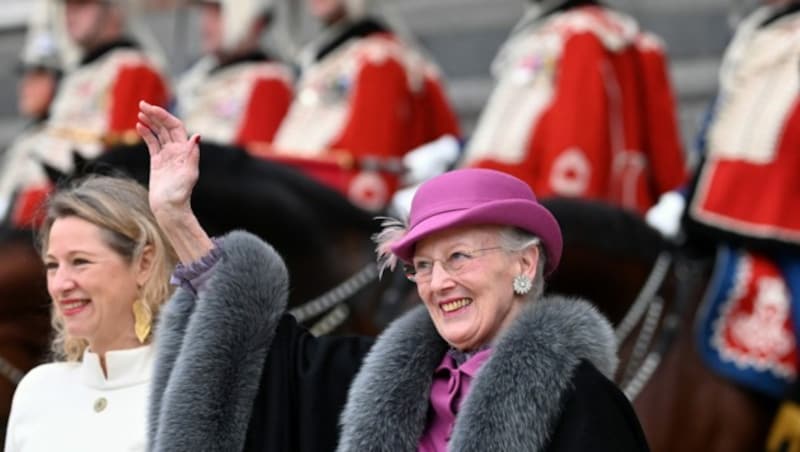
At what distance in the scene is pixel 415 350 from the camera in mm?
2643

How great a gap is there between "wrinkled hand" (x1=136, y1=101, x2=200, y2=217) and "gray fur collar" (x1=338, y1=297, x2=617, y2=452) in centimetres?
42

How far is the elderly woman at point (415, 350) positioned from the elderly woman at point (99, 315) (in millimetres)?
130

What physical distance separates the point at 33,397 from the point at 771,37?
293 cm

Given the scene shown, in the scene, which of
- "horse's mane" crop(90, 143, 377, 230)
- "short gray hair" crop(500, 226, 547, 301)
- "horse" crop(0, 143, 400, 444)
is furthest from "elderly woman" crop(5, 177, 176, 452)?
"horse" crop(0, 143, 400, 444)

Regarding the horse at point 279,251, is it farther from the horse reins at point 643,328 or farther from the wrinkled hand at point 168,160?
the wrinkled hand at point 168,160

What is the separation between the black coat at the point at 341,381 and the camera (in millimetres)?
2428

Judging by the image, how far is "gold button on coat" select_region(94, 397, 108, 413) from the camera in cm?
286

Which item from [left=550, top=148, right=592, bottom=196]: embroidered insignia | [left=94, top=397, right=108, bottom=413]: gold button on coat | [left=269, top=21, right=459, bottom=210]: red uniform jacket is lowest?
[left=94, top=397, right=108, bottom=413]: gold button on coat

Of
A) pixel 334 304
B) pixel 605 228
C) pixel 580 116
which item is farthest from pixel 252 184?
pixel 580 116

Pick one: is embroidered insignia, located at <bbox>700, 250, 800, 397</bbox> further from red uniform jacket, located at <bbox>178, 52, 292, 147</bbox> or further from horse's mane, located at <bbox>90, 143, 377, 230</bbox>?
red uniform jacket, located at <bbox>178, 52, 292, 147</bbox>

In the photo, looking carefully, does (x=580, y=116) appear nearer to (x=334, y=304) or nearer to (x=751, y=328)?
(x=751, y=328)

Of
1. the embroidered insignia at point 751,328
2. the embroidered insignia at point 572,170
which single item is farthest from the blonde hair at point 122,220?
the embroidered insignia at point 572,170

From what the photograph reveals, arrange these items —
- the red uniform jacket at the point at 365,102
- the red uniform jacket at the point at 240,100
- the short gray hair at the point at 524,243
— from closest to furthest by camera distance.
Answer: the short gray hair at the point at 524,243, the red uniform jacket at the point at 365,102, the red uniform jacket at the point at 240,100

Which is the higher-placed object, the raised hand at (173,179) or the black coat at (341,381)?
the raised hand at (173,179)
